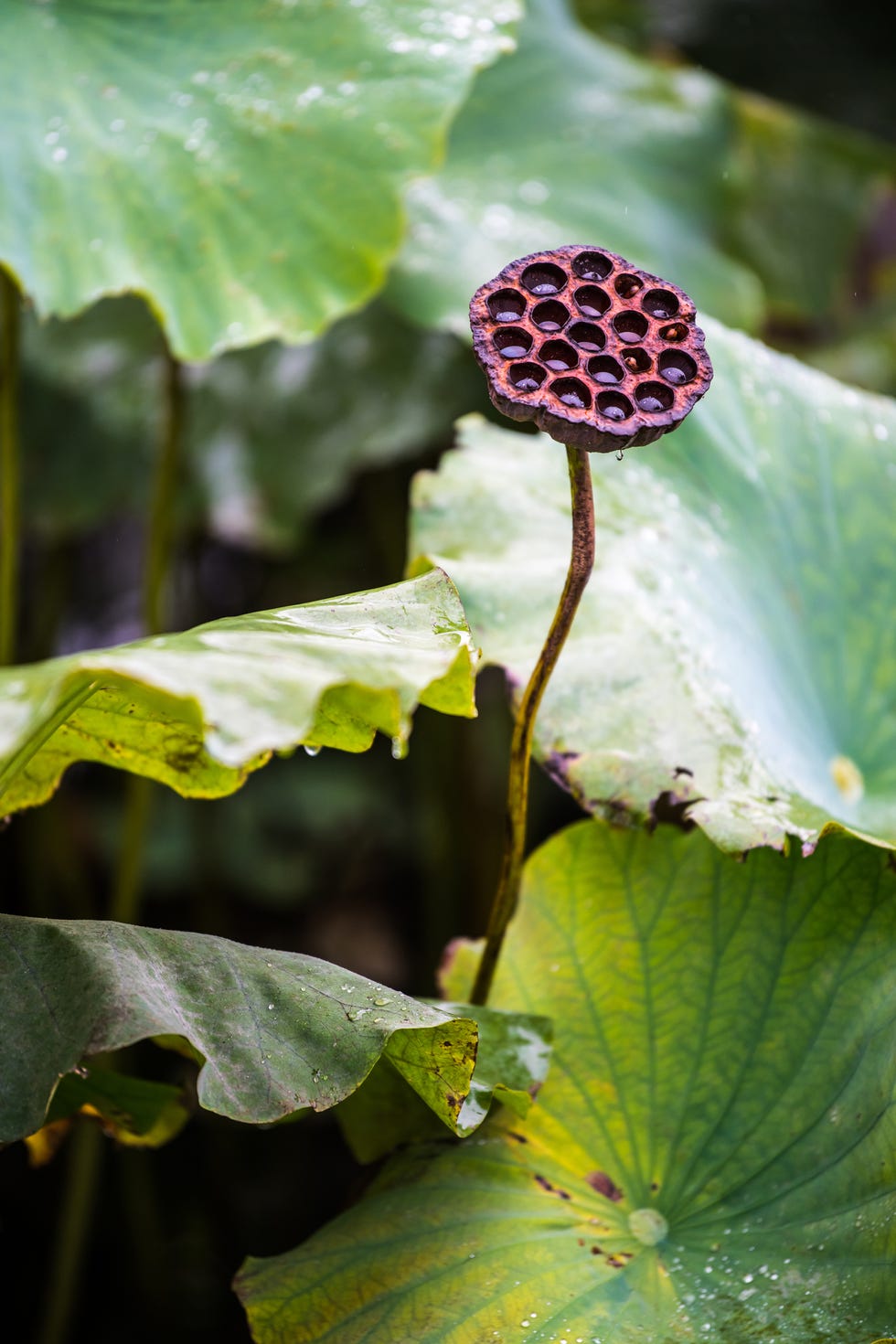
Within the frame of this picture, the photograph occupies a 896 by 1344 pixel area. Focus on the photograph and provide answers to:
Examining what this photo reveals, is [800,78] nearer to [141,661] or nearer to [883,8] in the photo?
[883,8]

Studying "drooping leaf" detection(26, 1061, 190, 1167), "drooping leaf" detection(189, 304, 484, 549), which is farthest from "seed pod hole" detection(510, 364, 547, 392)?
"drooping leaf" detection(189, 304, 484, 549)

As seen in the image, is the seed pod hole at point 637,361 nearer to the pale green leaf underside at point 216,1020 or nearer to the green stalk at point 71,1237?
the pale green leaf underside at point 216,1020

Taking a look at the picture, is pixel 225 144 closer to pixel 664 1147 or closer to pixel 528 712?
pixel 528 712

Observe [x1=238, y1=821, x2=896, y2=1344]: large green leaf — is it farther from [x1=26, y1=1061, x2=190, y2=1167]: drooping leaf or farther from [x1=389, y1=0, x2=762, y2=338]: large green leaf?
[x1=389, y1=0, x2=762, y2=338]: large green leaf

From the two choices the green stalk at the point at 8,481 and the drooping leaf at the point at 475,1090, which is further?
the green stalk at the point at 8,481

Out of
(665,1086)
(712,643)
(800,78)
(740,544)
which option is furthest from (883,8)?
(665,1086)

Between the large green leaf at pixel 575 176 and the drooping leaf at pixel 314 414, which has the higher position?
the large green leaf at pixel 575 176

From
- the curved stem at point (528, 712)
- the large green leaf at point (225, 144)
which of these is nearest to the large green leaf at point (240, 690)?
the curved stem at point (528, 712)
